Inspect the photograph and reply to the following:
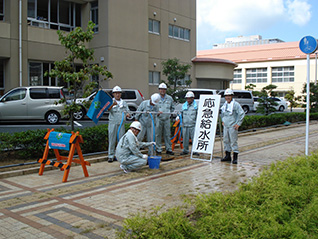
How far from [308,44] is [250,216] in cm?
561

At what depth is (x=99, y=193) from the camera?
5883mm

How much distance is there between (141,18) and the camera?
23.1m

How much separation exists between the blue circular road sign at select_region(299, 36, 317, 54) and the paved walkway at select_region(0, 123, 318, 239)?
295cm

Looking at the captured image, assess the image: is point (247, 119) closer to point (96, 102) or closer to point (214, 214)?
point (96, 102)

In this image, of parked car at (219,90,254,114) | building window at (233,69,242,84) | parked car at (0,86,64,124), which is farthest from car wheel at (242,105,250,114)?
building window at (233,69,242,84)

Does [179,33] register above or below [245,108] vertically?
above

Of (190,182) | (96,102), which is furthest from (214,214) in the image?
(96,102)

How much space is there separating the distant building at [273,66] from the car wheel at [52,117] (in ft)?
121

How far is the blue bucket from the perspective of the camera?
7.76 meters

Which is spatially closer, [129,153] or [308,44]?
[129,153]

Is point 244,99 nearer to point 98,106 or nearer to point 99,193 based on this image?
point 98,106

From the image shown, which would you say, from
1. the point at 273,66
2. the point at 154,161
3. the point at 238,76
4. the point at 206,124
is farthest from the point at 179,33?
the point at 238,76

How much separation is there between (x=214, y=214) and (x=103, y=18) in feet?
62.7

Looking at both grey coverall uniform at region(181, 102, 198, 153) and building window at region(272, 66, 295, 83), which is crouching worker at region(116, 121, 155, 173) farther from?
building window at region(272, 66, 295, 83)
